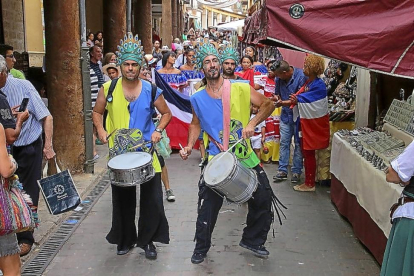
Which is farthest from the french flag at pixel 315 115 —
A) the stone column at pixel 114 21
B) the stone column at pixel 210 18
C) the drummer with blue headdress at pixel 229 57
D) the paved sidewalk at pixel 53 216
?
the stone column at pixel 210 18

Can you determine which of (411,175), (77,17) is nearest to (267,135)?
(77,17)

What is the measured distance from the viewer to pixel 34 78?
9.41 metres

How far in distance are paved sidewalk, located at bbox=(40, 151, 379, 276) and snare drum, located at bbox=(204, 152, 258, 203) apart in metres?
0.79

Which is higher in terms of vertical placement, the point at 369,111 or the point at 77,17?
the point at 77,17

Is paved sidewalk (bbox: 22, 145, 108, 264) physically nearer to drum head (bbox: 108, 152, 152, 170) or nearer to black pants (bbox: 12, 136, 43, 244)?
black pants (bbox: 12, 136, 43, 244)

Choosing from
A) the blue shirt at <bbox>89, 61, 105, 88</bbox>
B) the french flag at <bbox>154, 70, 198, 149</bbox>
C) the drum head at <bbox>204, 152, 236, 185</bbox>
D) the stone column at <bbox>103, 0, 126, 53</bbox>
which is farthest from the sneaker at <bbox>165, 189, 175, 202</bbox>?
the stone column at <bbox>103, 0, 126, 53</bbox>

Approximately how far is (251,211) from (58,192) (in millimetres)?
1820

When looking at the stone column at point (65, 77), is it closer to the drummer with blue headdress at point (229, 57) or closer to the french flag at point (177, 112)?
the french flag at point (177, 112)

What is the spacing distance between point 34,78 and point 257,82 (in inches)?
163

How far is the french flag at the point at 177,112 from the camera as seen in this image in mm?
9211

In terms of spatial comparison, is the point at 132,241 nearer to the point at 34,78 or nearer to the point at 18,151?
the point at 18,151

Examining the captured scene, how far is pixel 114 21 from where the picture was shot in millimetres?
10945

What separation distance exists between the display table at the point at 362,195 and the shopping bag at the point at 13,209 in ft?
9.27

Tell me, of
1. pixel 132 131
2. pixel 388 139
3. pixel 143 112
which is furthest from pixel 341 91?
pixel 132 131
